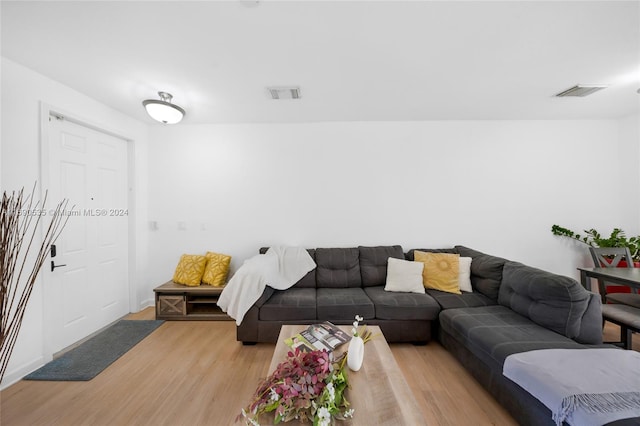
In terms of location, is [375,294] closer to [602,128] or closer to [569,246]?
[569,246]

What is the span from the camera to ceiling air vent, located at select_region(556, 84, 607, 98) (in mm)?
2448

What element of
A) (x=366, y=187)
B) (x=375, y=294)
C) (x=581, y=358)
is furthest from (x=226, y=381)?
(x=366, y=187)

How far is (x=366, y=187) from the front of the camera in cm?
346

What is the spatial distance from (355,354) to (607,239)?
3989mm

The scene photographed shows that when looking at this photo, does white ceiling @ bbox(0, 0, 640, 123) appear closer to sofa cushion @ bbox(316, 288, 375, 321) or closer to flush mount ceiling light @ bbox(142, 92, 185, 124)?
flush mount ceiling light @ bbox(142, 92, 185, 124)

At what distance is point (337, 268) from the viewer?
314 centimetres

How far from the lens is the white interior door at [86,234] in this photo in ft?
7.76

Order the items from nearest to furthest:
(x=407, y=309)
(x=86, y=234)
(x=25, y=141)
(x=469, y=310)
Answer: (x=25, y=141)
(x=469, y=310)
(x=407, y=309)
(x=86, y=234)

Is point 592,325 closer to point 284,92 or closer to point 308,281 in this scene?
point 308,281

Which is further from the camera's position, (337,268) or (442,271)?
(337,268)

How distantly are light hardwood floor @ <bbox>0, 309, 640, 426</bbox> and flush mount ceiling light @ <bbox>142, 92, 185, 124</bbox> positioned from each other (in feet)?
7.83

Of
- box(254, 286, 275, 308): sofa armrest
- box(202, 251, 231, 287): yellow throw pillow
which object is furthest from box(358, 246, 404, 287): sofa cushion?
box(202, 251, 231, 287): yellow throw pillow

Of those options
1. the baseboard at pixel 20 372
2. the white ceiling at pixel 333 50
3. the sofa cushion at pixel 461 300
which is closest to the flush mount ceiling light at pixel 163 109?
the white ceiling at pixel 333 50

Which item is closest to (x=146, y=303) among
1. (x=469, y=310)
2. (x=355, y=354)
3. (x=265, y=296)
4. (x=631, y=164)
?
(x=265, y=296)
